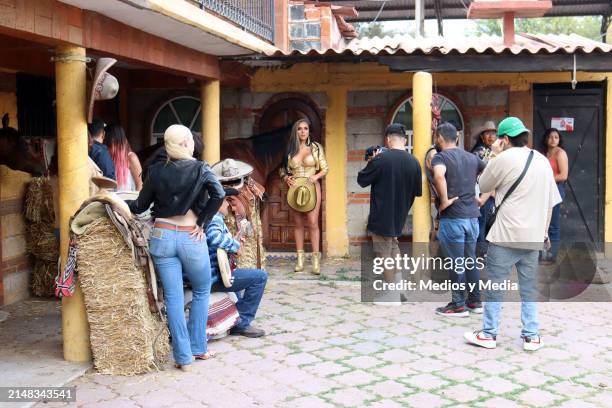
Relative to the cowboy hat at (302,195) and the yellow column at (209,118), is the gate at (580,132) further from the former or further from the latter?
the yellow column at (209,118)

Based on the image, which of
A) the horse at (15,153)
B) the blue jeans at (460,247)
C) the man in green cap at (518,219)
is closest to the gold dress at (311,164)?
the blue jeans at (460,247)

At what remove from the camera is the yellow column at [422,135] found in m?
8.68

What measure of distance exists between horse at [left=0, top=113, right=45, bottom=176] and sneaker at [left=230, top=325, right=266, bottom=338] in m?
2.70

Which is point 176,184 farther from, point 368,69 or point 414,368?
point 368,69

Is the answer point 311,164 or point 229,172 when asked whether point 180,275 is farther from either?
point 311,164

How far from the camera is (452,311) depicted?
24.1 feet

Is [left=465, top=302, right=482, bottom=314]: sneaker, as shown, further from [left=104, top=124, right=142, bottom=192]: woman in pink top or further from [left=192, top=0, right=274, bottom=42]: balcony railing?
[left=192, top=0, right=274, bottom=42]: balcony railing

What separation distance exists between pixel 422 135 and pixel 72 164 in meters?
4.43

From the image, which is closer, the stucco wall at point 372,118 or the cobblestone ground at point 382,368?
the cobblestone ground at point 382,368

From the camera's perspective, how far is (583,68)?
876 cm

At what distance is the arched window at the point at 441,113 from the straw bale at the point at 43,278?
5.28 meters

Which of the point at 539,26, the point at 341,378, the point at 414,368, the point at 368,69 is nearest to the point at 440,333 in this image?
the point at 414,368

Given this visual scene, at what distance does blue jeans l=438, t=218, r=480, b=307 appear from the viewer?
283 inches

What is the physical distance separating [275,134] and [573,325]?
503 centimetres
